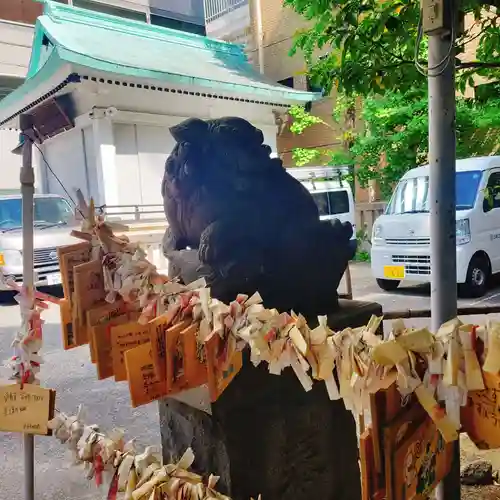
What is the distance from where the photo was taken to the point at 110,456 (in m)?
1.42

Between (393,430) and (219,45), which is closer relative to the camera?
(393,430)

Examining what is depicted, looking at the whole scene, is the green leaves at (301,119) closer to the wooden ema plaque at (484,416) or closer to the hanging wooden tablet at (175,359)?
the hanging wooden tablet at (175,359)

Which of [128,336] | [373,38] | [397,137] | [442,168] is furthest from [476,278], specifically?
[128,336]

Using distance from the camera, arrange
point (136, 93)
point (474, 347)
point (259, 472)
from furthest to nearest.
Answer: point (136, 93) → point (259, 472) → point (474, 347)

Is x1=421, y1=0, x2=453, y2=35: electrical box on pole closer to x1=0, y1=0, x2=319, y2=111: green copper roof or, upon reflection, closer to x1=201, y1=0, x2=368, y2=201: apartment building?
x1=0, y1=0, x2=319, y2=111: green copper roof

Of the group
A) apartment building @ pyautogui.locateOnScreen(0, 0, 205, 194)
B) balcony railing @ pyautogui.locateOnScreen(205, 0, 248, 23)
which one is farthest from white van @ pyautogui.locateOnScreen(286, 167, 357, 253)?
balcony railing @ pyautogui.locateOnScreen(205, 0, 248, 23)

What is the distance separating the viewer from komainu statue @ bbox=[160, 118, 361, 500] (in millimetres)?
1541

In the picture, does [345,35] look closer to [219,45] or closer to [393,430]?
[393,430]

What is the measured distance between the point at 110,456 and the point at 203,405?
0.30 metres

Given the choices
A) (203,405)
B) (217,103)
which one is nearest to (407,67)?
(203,405)

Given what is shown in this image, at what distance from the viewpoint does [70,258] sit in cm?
151

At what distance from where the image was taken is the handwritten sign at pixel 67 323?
4.96 feet

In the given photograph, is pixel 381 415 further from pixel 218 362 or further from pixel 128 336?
pixel 128 336

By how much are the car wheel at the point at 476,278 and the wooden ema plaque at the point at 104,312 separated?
242 inches
